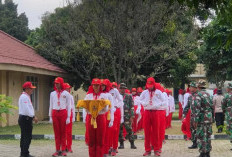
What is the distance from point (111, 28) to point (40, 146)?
33.4 ft

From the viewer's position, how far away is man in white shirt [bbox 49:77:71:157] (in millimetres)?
11648

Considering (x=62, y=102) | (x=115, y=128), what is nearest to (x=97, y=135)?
(x=62, y=102)

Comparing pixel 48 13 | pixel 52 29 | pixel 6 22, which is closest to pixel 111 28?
pixel 52 29

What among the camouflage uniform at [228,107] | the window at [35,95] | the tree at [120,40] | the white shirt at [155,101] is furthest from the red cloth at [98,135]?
the window at [35,95]

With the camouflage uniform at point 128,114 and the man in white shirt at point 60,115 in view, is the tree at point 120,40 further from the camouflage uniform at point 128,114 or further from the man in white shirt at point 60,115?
the man in white shirt at point 60,115

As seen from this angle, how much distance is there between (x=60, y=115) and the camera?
11.6 m

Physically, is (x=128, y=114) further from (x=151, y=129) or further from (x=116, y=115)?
(x=151, y=129)

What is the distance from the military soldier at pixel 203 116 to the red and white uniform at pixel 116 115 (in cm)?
246

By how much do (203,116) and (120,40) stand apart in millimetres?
12287

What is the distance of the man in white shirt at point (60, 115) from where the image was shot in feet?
38.2

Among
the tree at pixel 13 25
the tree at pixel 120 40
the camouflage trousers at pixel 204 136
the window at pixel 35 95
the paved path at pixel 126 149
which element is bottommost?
the paved path at pixel 126 149

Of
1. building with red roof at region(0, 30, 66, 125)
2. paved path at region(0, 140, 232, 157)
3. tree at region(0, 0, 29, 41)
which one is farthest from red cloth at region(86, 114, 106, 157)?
tree at region(0, 0, 29, 41)

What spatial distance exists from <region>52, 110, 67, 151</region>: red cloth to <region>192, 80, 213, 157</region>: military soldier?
352 centimetres

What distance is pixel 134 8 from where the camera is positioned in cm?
2252
